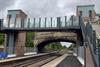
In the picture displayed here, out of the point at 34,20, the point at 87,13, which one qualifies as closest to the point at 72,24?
the point at 34,20

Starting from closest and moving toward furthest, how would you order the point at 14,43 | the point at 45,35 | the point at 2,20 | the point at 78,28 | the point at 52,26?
the point at 78,28
the point at 52,26
the point at 2,20
the point at 14,43
the point at 45,35

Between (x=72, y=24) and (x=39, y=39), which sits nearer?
(x=72, y=24)

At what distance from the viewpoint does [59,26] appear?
38906mm

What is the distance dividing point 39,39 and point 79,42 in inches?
1463

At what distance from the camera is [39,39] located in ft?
249

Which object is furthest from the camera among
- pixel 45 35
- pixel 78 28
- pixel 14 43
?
pixel 45 35

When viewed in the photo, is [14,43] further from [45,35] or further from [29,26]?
[45,35]

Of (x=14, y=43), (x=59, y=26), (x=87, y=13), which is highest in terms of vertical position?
(x=87, y=13)

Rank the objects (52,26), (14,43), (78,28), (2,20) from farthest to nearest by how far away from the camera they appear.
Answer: (14,43)
(2,20)
(52,26)
(78,28)

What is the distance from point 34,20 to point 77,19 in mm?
9176

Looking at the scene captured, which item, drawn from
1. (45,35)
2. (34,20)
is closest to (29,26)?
(34,20)

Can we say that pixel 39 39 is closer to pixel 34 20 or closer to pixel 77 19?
pixel 34 20

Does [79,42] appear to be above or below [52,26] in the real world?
below

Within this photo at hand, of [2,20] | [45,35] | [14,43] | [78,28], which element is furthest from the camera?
[45,35]
